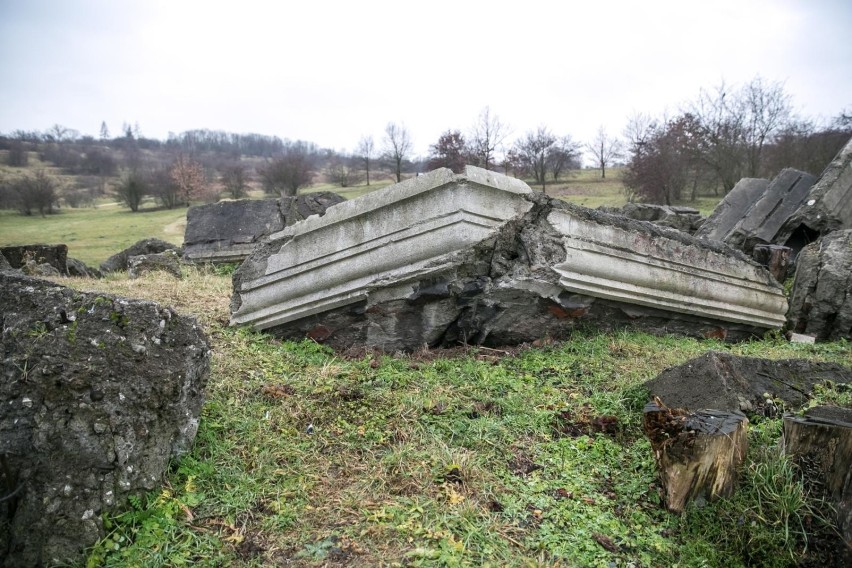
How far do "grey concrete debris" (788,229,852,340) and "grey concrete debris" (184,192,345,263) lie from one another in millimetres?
6745

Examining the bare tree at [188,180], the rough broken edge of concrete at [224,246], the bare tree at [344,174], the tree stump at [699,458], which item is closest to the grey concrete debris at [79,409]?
the tree stump at [699,458]

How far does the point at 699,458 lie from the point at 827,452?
48 cm

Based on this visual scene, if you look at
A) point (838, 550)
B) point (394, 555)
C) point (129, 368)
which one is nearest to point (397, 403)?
point (394, 555)

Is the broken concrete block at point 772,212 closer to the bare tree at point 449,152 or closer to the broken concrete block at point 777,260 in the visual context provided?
the broken concrete block at point 777,260

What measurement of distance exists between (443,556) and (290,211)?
308 inches

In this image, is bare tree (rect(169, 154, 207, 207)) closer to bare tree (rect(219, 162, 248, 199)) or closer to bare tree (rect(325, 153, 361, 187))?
bare tree (rect(219, 162, 248, 199))

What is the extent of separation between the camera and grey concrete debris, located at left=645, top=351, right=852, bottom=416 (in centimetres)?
271

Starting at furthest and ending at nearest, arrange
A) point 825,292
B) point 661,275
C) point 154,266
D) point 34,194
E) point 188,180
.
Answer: point 188,180
point 34,194
point 154,266
point 825,292
point 661,275

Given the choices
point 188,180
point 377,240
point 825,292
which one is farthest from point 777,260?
point 188,180

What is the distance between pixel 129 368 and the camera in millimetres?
2248

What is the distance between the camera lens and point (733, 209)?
809cm

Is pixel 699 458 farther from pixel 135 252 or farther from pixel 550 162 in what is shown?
pixel 550 162

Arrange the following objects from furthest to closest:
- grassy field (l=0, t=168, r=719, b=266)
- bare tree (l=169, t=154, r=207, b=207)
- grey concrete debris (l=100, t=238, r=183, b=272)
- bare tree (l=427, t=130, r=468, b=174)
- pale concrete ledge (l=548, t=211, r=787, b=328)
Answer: bare tree (l=169, t=154, r=207, b=207), bare tree (l=427, t=130, r=468, b=174), grassy field (l=0, t=168, r=719, b=266), grey concrete debris (l=100, t=238, r=183, b=272), pale concrete ledge (l=548, t=211, r=787, b=328)

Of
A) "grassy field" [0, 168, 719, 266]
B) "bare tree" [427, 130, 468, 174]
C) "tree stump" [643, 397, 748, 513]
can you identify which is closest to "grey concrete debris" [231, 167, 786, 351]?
"tree stump" [643, 397, 748, 513]
